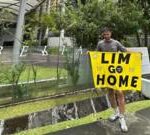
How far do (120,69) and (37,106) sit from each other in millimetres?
2054

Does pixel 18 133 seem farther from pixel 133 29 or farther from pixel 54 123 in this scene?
pixel 133 29

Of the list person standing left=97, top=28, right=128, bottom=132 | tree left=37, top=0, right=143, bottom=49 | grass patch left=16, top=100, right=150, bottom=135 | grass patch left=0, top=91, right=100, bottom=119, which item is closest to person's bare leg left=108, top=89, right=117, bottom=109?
person standing left=97, top=28, right=128, bottom=132

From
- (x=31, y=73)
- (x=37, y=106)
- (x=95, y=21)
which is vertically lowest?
(x=37, y=106)

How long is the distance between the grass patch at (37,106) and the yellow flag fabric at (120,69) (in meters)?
1.41

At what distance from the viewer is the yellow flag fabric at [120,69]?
802 centimetres

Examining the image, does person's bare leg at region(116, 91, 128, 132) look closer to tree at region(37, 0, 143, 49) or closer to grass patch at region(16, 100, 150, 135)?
grass patch at region(16, 100, 150, 135)

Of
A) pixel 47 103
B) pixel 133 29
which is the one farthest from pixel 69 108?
pixel 133 29

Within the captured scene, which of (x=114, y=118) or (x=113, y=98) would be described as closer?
(x=114, y=118)

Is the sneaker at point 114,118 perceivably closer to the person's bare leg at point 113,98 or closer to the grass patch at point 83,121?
the person's bare leg at point 113,98

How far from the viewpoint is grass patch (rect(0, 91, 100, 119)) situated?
8180 millimetres

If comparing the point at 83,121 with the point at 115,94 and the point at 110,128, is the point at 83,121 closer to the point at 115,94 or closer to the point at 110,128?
the point at 110,128

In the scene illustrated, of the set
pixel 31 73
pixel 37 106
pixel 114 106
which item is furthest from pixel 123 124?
pixel 31 73

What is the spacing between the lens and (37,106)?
28.7 ft

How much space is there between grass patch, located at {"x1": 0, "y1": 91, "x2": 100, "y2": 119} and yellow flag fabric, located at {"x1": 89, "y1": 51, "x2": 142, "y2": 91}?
1412 mm
